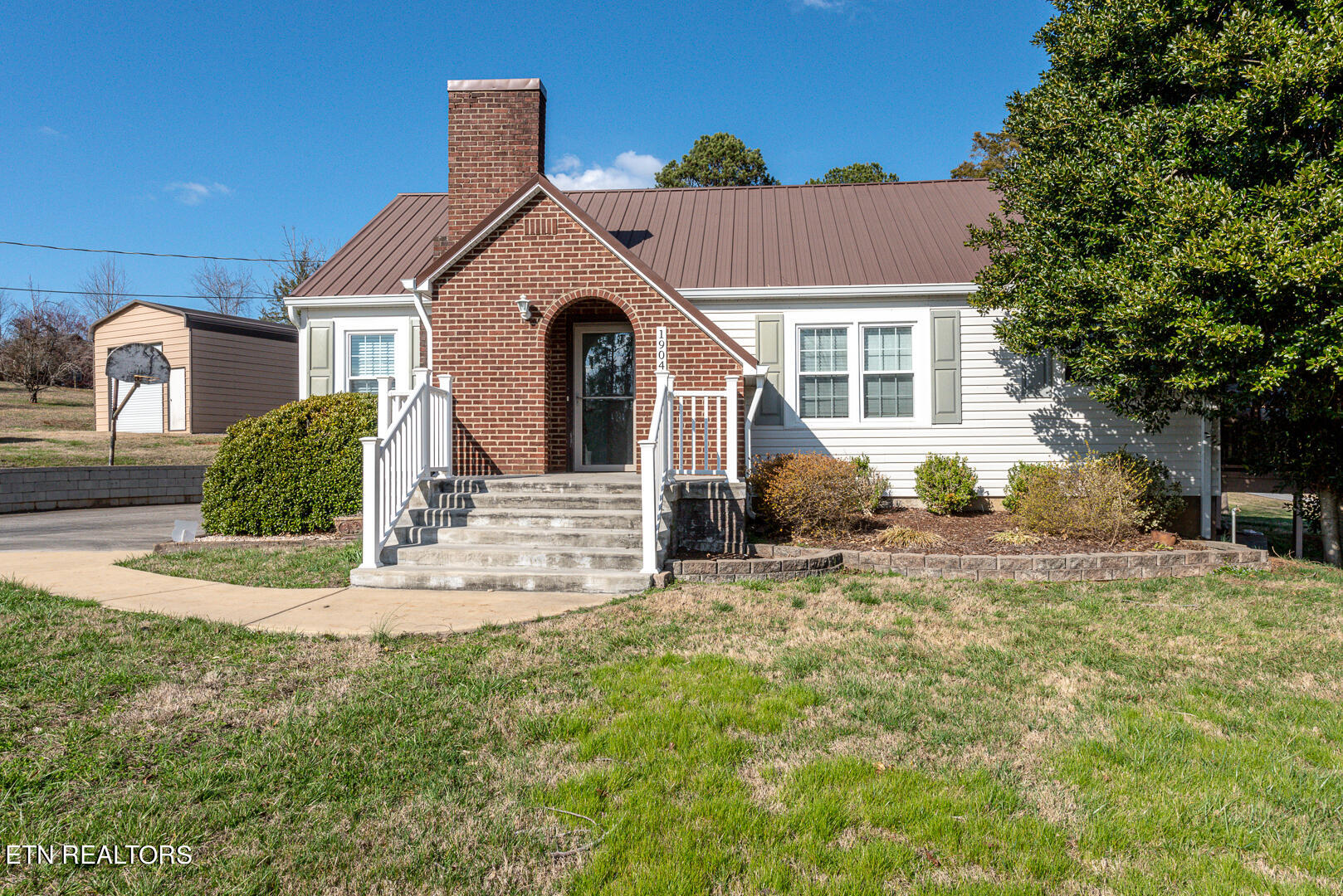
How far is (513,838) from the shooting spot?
261 centimetres

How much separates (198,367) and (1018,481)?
20.6 metres

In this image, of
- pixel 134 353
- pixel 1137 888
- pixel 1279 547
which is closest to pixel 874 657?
pixel 1137 888

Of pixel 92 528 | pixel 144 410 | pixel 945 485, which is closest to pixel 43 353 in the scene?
pixel 144 410

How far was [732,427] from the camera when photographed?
320 inches

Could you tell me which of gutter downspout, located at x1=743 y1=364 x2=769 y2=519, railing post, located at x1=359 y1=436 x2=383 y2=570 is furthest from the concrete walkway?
gutter downspout, located at x1=743 y1=364 x2=769 y2=519

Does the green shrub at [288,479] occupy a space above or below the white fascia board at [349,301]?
below

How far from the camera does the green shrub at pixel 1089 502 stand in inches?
334

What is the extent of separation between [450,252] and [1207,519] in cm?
1078

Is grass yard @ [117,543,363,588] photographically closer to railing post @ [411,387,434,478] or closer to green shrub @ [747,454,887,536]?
railing post @ [411,387,434,478]

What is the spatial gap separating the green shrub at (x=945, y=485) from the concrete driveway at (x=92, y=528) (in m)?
9.96

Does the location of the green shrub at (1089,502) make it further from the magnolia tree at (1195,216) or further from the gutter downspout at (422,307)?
the gutter downspout at (422,307)

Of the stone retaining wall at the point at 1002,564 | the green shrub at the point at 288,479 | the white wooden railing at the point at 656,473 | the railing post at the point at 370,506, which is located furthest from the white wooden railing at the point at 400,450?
the stone retaining wall at the point at 1002,564

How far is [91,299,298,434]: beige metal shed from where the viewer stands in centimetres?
2062

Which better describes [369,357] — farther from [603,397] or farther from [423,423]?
[423,423]
